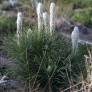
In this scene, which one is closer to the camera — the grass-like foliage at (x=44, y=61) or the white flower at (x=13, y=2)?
the grass-like foliage at (x=44, y=61)

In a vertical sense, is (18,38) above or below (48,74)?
above

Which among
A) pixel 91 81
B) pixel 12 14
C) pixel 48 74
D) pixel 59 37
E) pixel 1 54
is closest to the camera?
pixel 91 81

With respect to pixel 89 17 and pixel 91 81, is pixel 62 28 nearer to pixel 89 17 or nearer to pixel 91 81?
pixel 89 17

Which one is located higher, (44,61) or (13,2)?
(44,61)

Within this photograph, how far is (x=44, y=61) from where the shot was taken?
7555 mm

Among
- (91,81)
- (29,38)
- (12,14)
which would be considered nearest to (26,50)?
(29,38)

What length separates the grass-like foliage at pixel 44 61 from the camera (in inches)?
296

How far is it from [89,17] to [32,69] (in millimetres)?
8194

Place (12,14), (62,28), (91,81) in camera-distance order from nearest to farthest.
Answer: (91,81), (62,28), (12,14)

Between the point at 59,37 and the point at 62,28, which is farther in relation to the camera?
the point at 62,28

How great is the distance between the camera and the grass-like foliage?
7.51m

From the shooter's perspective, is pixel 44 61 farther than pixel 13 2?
No

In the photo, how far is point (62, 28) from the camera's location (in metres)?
14.0

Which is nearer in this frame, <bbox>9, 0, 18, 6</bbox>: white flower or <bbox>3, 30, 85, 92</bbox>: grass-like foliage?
<bbox>3, 30, 85, 92</bbox>: grass-like foliage
